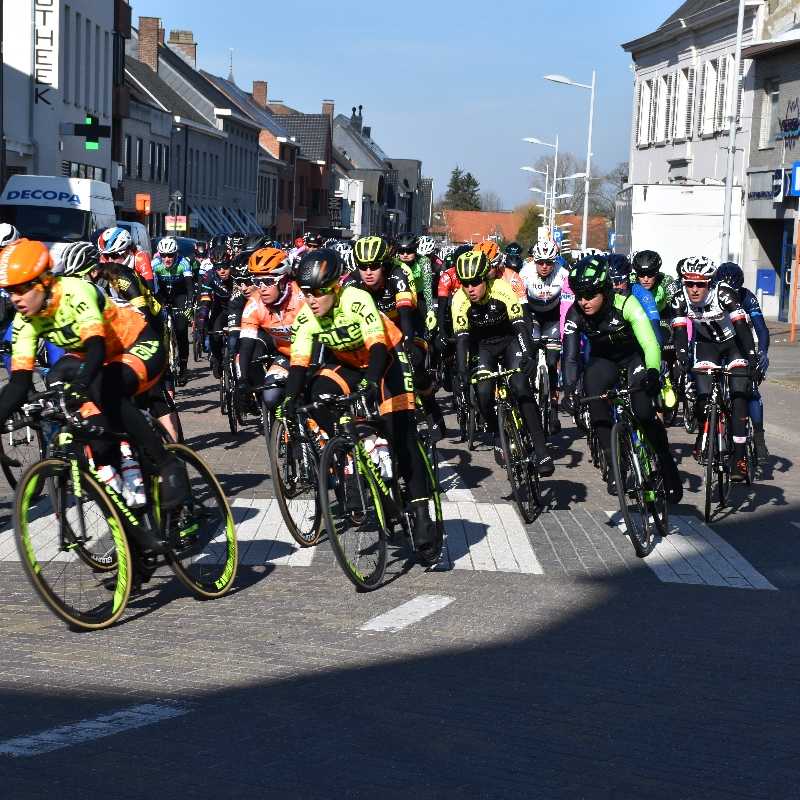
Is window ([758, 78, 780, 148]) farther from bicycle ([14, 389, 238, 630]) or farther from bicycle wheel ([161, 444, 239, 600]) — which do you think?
bicycle ([14, 389, 238, 630])

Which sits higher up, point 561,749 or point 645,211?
point 645,211

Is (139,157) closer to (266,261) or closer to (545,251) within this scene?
(545,251)

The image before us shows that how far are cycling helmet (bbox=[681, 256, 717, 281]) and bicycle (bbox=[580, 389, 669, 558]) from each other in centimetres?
201

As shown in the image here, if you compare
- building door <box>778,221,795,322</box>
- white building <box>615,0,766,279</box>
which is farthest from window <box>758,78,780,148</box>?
building door <box>778,221,795,322</box>

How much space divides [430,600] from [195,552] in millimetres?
1274

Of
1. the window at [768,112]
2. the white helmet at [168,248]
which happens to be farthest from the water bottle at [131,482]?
the window at [768,112]

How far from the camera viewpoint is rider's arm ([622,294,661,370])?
1000cm

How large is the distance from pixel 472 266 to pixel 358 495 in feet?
12.0

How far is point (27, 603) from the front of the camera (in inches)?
306

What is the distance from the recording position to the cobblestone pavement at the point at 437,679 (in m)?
5.04

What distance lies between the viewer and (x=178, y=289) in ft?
69.3

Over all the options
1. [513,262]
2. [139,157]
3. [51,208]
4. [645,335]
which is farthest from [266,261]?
[139,157]

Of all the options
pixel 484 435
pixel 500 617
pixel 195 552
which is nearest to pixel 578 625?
pixel 500 617

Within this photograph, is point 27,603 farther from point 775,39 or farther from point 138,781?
point 775,39
